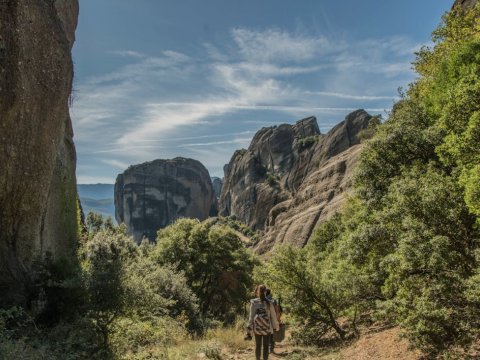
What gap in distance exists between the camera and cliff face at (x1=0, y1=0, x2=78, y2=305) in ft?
42.1

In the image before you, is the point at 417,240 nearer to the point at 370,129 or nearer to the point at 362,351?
the point at 362,351

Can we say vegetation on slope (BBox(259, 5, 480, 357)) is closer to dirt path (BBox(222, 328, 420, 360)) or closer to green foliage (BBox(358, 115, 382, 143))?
dirt path (BBox(222, 328, 420, 360))

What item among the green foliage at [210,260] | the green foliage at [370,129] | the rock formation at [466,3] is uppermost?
the rock formation at [466,3]

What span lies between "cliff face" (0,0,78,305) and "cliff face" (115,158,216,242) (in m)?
145

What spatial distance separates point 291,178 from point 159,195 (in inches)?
2919

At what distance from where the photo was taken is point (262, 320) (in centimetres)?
1012

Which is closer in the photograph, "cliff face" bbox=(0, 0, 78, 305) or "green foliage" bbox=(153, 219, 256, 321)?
"cliff face" bbox=(0, 0, 78, 305)

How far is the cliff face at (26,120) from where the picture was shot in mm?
12820

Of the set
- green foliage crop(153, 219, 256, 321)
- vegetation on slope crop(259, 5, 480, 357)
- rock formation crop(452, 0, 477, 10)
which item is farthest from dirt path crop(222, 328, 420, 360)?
rock formation crop(452, 0, 477, 10)

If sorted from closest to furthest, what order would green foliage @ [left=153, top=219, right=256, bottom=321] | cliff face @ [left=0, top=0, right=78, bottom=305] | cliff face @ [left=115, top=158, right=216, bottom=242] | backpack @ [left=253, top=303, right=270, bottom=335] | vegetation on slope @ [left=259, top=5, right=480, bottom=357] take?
vegetation on slope @ [left=259, top=5, right=480, bottom=357] < backpack @ [left=253, top=303, right=270, bottom=335] < cliff face @ [left=0, top=0, right=78, bottom=305] < green foliage @ [left=153, top=219, right=256, bottom=321] < cliff face @ [left=115, top=158, right=216, bottom=242]

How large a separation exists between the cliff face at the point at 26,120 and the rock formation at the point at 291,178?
4529cm

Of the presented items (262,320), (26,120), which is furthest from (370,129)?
(26,120)

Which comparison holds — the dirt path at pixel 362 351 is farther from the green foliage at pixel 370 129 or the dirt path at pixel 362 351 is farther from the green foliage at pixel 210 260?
the green foliage at pixel 210 260

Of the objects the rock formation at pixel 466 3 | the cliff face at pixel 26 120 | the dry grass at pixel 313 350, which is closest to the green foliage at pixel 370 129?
the dry grass at pixel 313 350
